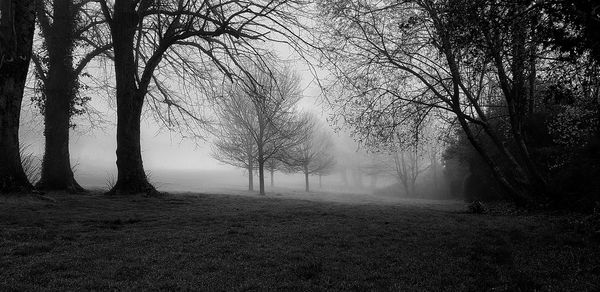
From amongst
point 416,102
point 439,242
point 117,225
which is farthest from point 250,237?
point 416,102

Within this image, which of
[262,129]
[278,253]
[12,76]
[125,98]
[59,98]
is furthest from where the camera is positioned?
[262,129]

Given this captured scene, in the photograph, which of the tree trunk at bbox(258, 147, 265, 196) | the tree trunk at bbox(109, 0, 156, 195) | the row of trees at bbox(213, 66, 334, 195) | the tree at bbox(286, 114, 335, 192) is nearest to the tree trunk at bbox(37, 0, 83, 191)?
the tree trunk at bbox(109, 0, 156, 195)

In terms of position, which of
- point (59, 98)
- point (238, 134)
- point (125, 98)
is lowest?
point (125, 98)

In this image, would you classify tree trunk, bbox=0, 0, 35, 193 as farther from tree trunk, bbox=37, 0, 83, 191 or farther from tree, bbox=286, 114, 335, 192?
tree, bbox=286, 114, 335, 192

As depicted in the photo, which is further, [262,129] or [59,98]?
[262,129]

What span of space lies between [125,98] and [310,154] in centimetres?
3668

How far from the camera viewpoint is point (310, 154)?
50375mm

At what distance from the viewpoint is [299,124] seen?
111 ft

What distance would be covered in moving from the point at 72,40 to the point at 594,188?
75.3ft

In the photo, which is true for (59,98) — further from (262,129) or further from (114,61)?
(262,129)

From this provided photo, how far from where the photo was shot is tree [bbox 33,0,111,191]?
16219 mm

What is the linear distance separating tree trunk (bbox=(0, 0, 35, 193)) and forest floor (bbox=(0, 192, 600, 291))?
3.91ft

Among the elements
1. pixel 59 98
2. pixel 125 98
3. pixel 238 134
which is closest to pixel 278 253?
pixel 125 98

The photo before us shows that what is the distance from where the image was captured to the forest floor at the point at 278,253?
16.0 ft
